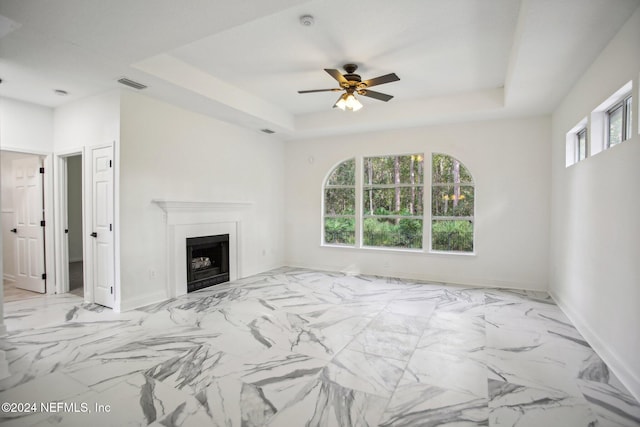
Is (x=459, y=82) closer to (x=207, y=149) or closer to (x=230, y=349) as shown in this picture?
(x=207, y=149)

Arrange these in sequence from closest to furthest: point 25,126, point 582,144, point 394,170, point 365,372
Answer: point 365,372, point 582,144, point 25,126, point 394,170

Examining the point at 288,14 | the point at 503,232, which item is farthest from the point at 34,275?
the point at 503,232

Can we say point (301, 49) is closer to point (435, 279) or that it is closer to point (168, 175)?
point (168, 175)

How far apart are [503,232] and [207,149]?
16.0 feet

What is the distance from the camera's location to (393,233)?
20.6 ft

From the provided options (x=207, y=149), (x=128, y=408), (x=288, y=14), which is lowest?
(x=128, y=408)

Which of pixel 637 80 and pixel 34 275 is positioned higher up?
pixel 637 80

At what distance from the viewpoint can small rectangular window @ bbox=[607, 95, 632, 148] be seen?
2.82m

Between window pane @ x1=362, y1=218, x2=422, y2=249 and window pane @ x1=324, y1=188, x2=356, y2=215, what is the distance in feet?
1.40

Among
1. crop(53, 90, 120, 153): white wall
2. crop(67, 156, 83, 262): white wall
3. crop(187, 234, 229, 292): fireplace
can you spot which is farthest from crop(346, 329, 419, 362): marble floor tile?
crop(67, 156, 83, 262): white wall

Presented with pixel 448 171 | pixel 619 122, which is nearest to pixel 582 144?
pixel 619 122

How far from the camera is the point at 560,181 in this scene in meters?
4.52

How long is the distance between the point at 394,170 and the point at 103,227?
4.68 m

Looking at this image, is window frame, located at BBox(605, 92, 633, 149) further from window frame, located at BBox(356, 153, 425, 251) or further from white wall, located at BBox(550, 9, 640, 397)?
window frame, located at BBox(356, 153, 425, 251)
